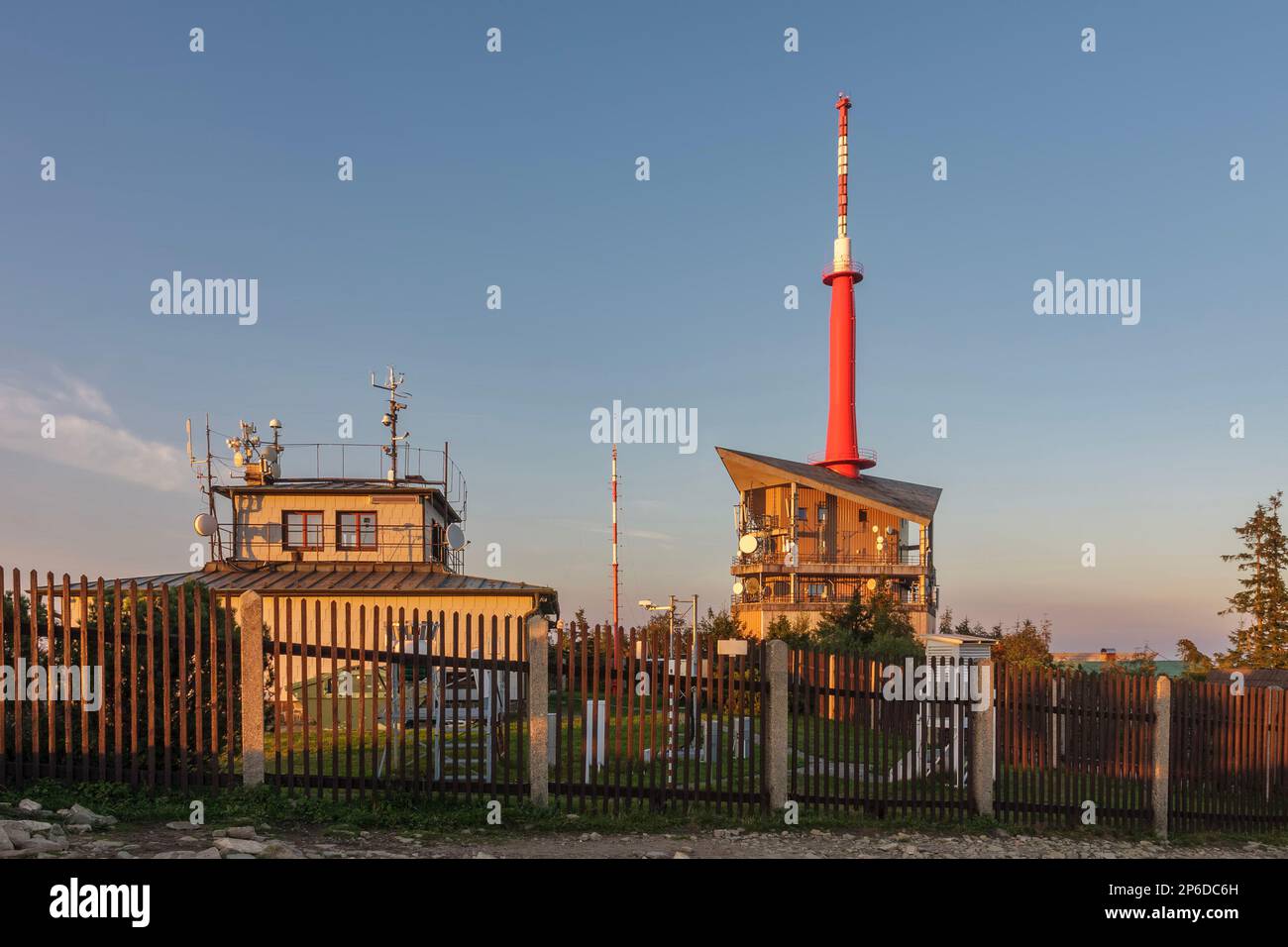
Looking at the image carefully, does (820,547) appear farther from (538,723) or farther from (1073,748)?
(538,723)

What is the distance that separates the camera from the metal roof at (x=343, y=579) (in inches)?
934

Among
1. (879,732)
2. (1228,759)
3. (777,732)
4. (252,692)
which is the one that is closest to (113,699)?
(252,692)

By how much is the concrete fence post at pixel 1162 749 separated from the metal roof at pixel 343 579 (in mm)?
14711

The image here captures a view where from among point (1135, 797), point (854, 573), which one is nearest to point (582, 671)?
point (1135, 797)

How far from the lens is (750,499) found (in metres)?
56.7

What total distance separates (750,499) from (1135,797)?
142 feet

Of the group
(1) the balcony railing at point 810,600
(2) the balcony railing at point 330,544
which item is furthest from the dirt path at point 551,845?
(1) the balcony railing at point 810,600

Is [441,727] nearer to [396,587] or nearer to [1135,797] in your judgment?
[1135,797]

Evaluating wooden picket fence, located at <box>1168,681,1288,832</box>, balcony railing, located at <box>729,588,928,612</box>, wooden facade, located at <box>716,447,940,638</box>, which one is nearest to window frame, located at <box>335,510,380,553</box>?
wooden picket fence, located at <box>1168,681,1288,832</box>

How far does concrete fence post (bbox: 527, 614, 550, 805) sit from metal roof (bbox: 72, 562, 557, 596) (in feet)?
42.3

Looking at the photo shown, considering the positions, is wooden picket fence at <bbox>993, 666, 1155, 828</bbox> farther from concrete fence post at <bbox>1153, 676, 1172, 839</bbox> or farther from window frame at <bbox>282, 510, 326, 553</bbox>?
window frame at <bbox>282, 510, 326, 553</bbox>

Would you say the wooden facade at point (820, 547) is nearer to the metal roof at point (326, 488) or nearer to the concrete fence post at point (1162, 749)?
the metal roof at point (326, 488)

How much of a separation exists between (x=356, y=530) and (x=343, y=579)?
3.96 metres

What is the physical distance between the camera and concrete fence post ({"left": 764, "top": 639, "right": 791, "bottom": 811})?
1114cm
